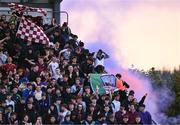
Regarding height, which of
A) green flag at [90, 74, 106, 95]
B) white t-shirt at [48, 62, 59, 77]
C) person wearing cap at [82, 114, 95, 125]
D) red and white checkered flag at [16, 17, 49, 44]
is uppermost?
red and white checkered flag at [16, 17, 49, 44]

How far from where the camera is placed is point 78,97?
2086cm

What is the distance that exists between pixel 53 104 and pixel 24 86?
118 cm

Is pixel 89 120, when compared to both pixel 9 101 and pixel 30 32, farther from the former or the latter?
pixel 30 32

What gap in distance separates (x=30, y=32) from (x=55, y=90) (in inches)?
213

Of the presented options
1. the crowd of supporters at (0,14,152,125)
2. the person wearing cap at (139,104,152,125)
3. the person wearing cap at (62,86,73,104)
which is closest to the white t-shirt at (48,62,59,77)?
the crowd of supporters at (0,14,152,125)

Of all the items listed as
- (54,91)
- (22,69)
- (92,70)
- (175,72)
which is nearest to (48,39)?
(92,70)

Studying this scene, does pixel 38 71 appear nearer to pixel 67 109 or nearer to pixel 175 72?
pixel 67 109

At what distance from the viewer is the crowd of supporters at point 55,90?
65.4ft

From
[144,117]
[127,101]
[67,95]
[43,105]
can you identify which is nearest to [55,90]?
[67,95]

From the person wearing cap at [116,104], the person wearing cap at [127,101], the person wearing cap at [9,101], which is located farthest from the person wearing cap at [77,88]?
the person wearing cap at [9,101]

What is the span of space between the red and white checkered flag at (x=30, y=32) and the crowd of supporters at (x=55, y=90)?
Answer: 217 mm

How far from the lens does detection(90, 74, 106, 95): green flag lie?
23906 mm

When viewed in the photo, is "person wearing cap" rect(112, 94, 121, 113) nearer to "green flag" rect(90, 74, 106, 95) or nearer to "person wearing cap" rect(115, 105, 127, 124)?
"person wearing cap" rect(115, 105, 127, 124)

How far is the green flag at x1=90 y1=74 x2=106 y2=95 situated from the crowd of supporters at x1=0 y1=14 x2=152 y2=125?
0.81ft
